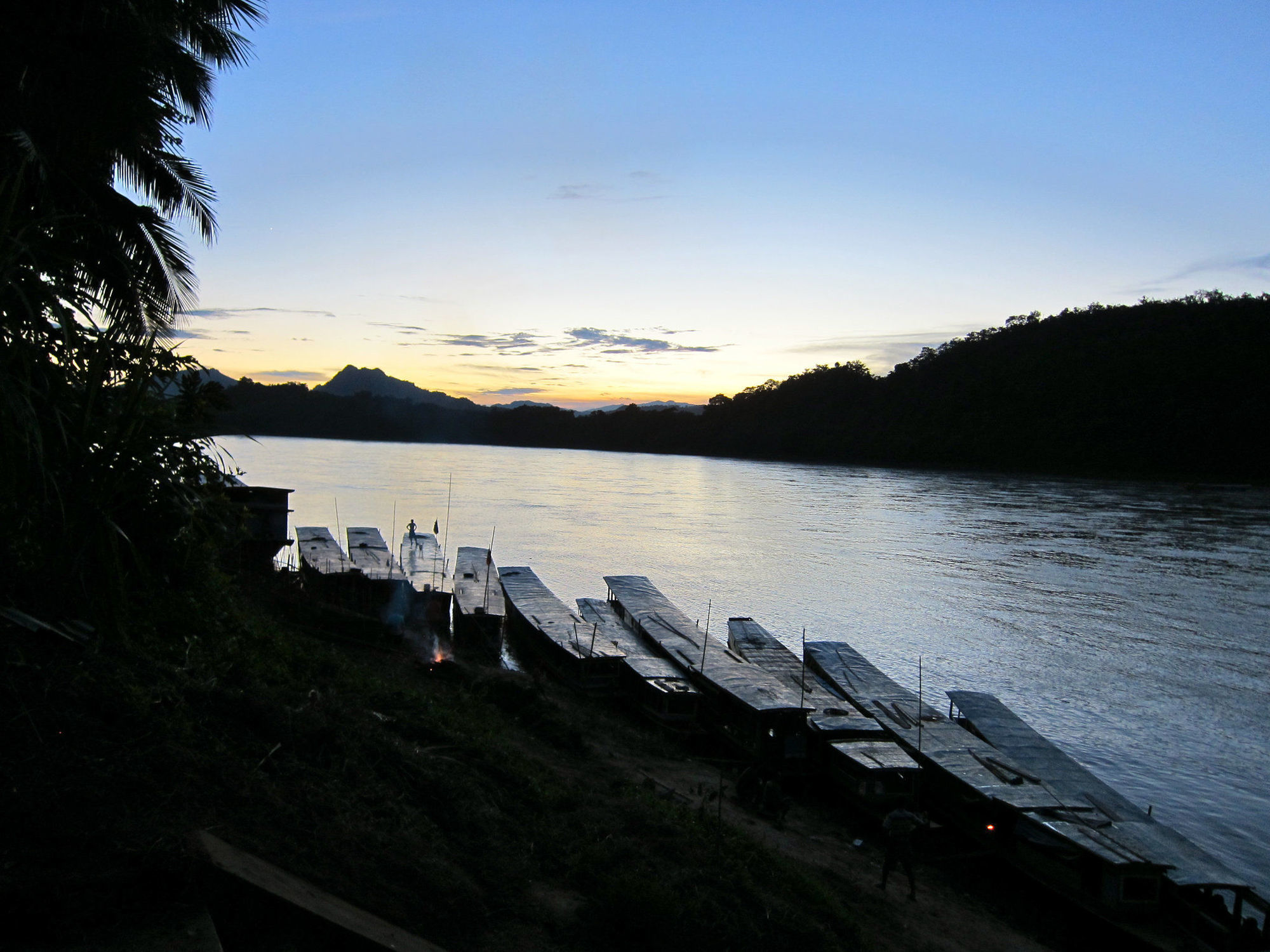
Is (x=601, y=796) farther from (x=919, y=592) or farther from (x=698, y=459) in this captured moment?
(x=698, y=459)

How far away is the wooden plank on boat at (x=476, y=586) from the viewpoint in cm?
2623

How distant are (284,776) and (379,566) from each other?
22.8 m

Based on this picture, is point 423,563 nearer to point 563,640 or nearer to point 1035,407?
point 563,640

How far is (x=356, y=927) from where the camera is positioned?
5738mm

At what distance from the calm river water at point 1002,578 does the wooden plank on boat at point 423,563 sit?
5524 mm

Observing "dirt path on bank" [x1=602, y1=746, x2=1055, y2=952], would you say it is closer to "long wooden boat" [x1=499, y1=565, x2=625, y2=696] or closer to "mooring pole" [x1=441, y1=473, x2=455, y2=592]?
"long wooden boat" [x1=499, y1=565, x2=625, y2=696]


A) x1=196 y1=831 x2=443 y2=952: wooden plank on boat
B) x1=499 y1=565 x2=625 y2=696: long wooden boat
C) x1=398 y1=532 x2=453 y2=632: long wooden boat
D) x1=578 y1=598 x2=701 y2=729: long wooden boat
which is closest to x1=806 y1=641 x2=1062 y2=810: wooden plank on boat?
x1=578 y1=598 x2=701 y2=729: long wooden boat

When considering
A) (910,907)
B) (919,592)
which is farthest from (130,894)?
(919,592)

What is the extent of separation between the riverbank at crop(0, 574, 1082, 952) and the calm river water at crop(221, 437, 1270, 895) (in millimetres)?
11639

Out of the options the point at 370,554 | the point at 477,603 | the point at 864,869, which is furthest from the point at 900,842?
the point at 370,554

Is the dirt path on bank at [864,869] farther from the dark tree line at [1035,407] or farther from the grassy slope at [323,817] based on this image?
the dark tree line at [1035,407]

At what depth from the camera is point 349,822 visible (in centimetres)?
700

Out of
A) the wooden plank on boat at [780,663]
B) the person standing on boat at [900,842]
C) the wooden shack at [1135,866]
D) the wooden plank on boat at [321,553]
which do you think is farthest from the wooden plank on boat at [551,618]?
the wooden shack at [1135,866]

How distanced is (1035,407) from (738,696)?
105 meters
